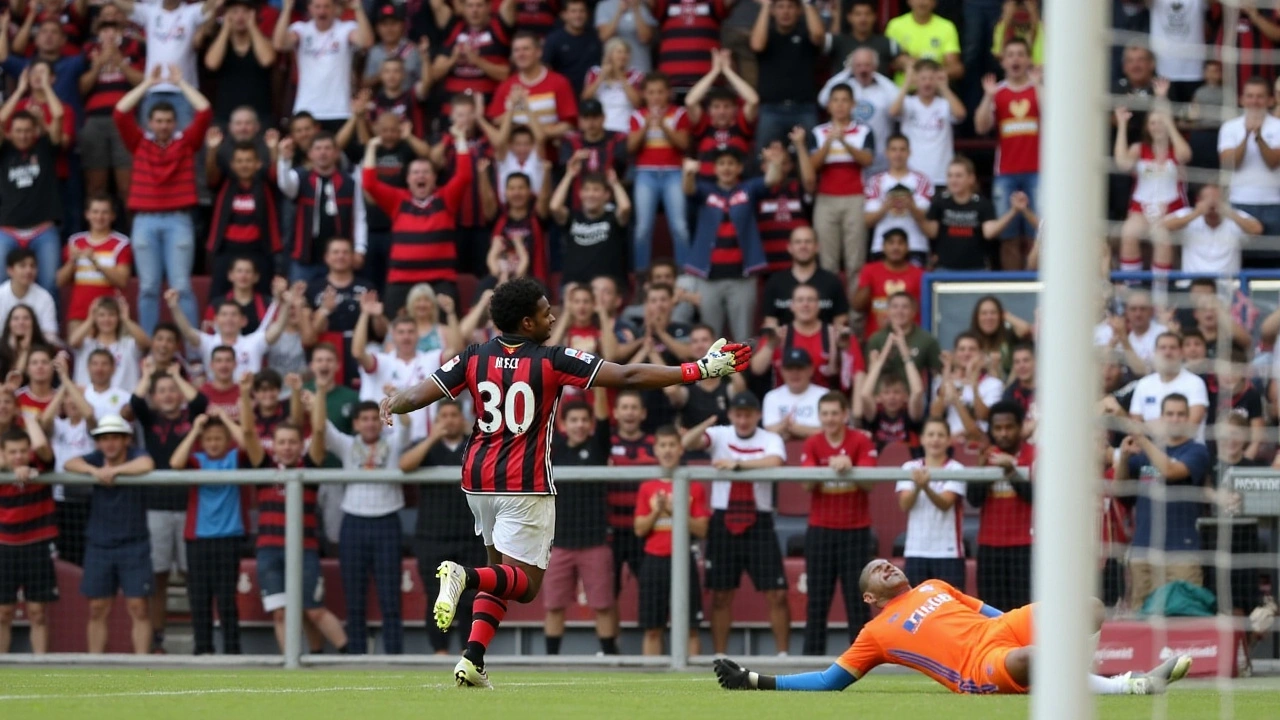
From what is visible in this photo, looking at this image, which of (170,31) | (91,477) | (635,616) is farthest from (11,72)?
(635,616)

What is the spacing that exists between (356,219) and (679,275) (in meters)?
3.08

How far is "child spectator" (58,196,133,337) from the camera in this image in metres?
16.2

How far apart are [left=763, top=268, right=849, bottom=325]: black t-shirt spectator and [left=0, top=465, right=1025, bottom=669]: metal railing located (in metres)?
3.15

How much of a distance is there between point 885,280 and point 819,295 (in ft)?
2.18

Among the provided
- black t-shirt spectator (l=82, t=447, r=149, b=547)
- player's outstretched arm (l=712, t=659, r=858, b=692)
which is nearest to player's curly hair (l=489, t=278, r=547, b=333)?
player's outstretched arm (l=712, t=659, r=858, b=692)

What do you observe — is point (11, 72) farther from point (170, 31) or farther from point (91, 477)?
point (91, 477)

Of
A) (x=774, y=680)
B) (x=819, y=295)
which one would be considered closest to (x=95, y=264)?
(x=819, y=295)

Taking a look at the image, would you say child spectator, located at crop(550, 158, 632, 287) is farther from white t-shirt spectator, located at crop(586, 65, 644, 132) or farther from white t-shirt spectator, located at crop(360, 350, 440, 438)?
white t-shirt spectator, located at crop(360, 350, 440, 438)

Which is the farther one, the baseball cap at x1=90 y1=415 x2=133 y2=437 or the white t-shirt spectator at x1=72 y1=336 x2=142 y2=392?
the white t-shirt spectator at x1=72 y1=336 x2=142 y2=392

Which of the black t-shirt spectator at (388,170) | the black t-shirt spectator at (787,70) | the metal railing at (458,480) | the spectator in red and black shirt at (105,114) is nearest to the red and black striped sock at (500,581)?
the metal railing at (458,480)

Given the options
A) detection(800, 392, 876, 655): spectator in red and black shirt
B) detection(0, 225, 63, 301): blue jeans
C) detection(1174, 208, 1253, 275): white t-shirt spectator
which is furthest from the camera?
detection(0, 225, 63, 301): blue jeans

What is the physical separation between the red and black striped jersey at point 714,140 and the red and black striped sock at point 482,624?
7909 millimetres

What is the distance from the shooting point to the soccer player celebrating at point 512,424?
28.7 feet

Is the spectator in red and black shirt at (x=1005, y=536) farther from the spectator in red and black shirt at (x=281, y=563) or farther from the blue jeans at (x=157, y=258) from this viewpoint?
the blue jeans at (x=157, y=258)
